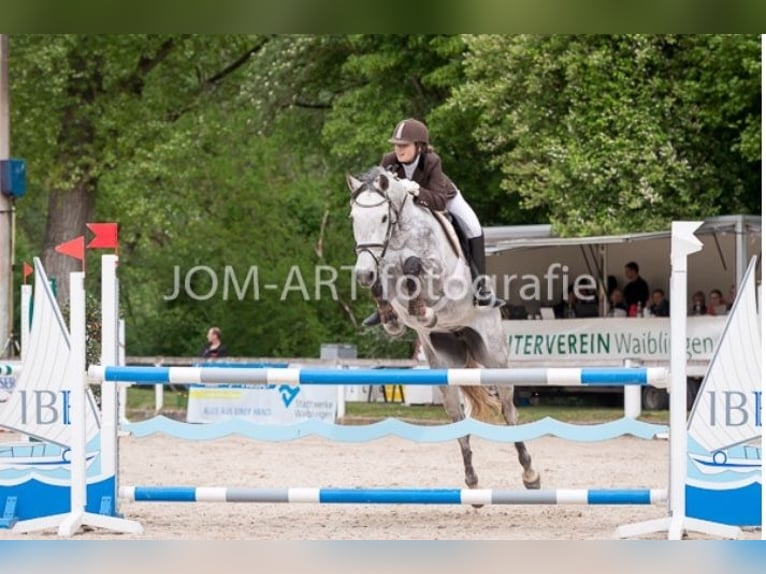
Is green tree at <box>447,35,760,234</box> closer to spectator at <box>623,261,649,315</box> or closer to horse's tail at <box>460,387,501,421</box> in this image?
spectator at <box>623,261,649,315</box>

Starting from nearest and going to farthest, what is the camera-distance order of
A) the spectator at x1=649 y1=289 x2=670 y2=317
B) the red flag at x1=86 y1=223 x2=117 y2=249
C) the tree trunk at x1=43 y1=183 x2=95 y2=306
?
the red flag at x1=86 y1=223 x2=117 y2=249 → the spectator at x1=649 y1=289 x2=670 y2=317 → the tree trunk at x1=43 y1=183 x2=95 y2=306

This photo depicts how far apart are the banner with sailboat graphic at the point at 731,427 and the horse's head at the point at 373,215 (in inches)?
59.1

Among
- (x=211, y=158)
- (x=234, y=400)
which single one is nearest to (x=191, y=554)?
(x=234, y=400)

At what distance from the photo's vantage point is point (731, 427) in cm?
532

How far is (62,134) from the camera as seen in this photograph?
18562 mm

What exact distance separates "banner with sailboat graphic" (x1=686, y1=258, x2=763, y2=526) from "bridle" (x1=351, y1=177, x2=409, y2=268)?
151cm

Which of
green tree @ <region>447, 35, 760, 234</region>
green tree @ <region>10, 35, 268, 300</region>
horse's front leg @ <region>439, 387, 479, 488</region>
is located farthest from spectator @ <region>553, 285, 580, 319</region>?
horse's front leg @ <region>439, 387, 479, 488</region>

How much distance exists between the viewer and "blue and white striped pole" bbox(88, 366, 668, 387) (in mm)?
5281

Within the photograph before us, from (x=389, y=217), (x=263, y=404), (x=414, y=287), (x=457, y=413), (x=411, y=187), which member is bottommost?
(x=263, y=404)

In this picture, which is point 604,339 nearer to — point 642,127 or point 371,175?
point 642,127

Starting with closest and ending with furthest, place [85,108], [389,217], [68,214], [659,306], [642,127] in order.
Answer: [389,217]
[659,306]
[642,127]
[85,108]
[68,214]

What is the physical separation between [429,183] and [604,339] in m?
7.16

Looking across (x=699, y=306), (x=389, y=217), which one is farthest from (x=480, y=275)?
(x=699, y=306)

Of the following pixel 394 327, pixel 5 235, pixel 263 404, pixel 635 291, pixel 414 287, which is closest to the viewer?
pixel 414 287
